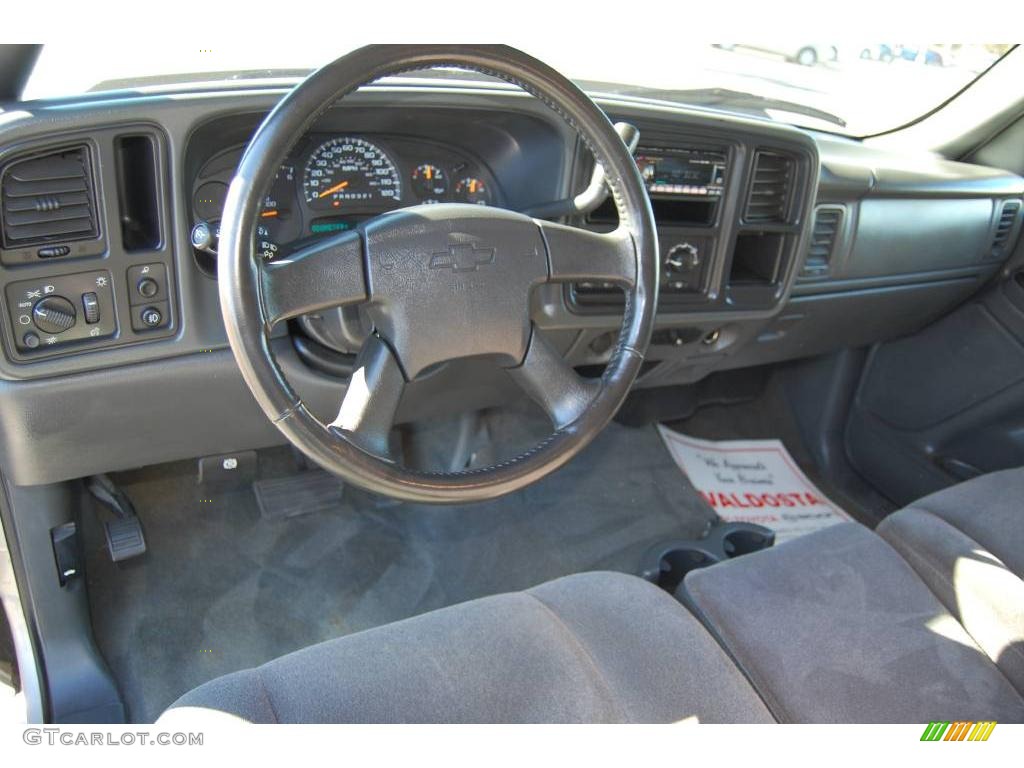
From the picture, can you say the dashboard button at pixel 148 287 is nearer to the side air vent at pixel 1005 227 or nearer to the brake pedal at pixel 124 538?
the brake pedal at pixel 124 538

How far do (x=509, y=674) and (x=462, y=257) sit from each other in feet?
1.77

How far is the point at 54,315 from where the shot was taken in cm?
130

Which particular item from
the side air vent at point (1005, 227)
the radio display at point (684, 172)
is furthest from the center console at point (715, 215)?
the side air vent at point (1005, 227)

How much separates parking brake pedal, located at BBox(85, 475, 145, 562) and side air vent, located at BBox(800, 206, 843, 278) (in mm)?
1574

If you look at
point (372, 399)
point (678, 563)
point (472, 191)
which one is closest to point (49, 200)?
point (372, 399)

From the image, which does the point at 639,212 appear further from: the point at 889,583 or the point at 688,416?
the point at 688,416

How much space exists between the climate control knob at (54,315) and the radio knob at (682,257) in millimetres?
1090

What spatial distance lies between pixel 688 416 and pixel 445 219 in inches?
66.1

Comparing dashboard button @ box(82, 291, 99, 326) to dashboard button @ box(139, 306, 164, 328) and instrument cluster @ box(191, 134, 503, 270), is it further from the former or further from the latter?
instrument cluster @ box(191, 134, 503, 270)

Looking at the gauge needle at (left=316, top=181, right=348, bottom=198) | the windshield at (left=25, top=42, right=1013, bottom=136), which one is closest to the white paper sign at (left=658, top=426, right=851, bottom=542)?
the windshield at (left=25, top=42, right=1013, bottom=136)

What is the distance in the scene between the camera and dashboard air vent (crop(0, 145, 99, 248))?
1.23 meters

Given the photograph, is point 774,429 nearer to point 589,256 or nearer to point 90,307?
point 589,256

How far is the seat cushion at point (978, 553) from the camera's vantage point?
1.29m

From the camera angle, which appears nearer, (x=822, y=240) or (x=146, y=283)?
(x=146, y=283)
